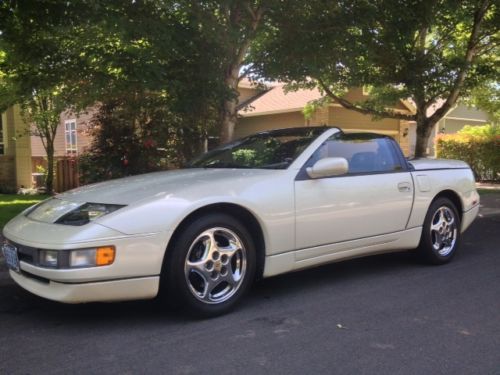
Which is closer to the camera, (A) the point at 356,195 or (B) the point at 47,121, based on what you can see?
(A) the point at 356,195

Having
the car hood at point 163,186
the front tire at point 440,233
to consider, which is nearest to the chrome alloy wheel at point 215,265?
the car hood at point 163,186

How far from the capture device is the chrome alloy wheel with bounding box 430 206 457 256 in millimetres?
5863

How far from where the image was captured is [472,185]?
6348 millimetres

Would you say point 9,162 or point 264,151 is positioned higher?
point 264,151

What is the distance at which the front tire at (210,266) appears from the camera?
390cm

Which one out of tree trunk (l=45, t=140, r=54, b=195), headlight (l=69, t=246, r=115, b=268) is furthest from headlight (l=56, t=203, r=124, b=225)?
tree trunk (l=45, t=140, r=54, b=195)

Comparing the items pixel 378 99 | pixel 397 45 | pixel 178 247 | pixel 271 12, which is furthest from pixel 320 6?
pixel 378 99

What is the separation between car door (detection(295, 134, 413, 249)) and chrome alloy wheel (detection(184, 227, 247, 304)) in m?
0.59

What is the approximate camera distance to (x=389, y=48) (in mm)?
10102

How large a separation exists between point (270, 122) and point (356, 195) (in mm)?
15720

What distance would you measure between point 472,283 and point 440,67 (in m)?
7.81

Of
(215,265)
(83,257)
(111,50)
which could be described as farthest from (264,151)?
(111,50)

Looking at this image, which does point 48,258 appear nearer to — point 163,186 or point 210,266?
point 163,186

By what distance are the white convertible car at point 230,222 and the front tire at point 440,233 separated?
2 cm
